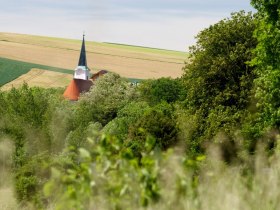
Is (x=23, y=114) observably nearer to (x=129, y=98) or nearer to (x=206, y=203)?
(x=129, y=98)

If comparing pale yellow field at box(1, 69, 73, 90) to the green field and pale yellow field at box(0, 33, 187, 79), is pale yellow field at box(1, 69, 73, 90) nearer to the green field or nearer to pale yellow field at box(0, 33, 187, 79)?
the green field

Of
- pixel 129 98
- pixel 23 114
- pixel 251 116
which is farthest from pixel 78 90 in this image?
pixel 251 116

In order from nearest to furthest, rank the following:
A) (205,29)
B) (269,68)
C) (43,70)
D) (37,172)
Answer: (269,68)
(37,172)
(205,29)
(43,70)

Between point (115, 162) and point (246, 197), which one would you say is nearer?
point (115, 162)

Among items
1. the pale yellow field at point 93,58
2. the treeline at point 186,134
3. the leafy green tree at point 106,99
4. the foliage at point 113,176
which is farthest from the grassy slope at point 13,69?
the foliage at point 113,176

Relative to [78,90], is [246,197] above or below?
above

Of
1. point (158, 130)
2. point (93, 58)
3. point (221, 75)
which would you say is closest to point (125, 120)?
point (158, 130)

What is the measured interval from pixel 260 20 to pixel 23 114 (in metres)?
22.5

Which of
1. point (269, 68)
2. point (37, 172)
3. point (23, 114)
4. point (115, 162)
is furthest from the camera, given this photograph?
point (23, 114)

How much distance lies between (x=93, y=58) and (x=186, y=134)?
10099 cm

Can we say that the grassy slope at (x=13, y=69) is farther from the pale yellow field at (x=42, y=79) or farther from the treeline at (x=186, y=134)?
the treeline at (x=186, y=134)

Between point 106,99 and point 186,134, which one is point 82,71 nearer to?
point 106,99

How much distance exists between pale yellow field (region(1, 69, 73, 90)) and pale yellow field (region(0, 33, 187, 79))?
794 centimetres

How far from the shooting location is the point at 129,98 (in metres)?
61.2
